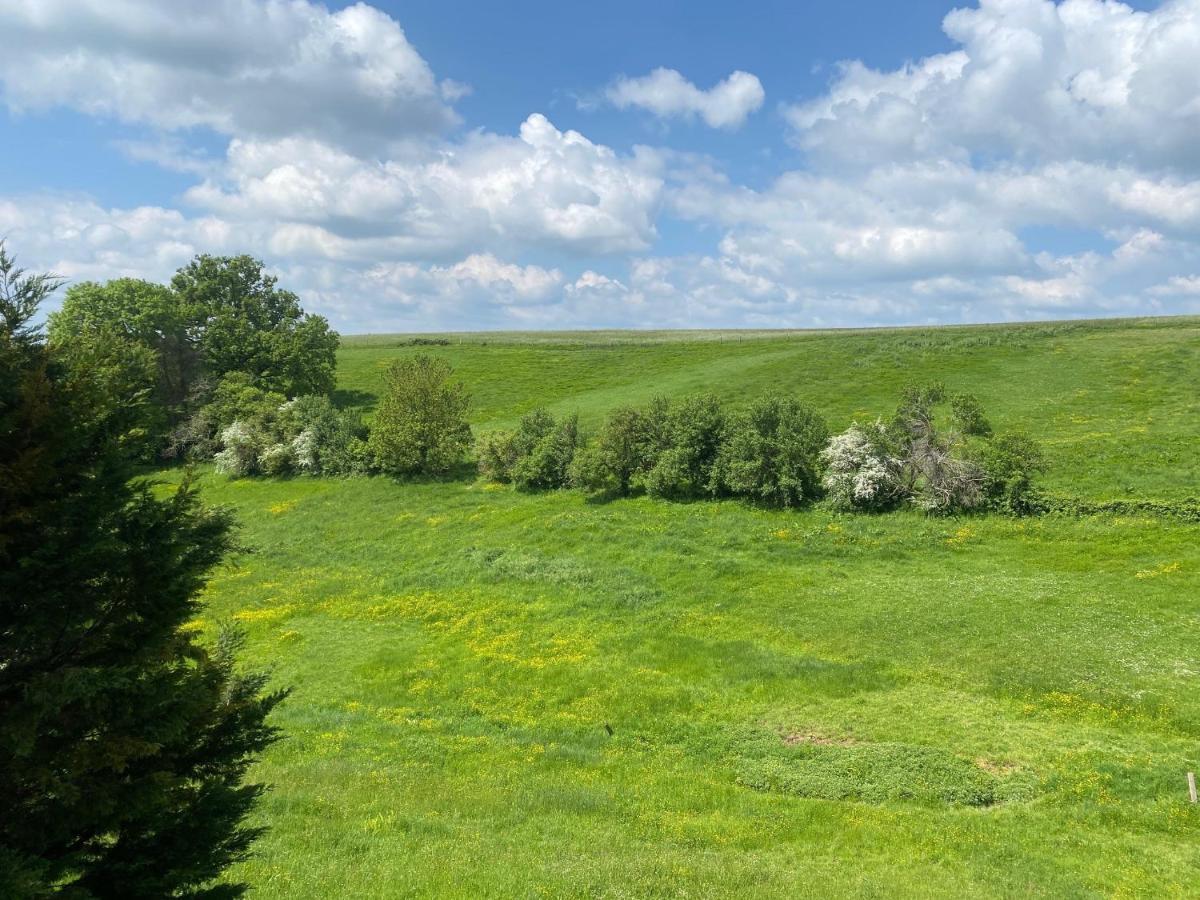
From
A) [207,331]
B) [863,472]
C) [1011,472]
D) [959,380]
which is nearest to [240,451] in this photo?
[207,331]

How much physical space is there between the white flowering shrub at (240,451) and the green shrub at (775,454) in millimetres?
41721

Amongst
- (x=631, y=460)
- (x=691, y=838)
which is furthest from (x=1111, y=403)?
(x=691, y=838)

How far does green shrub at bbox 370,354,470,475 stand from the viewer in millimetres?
52688

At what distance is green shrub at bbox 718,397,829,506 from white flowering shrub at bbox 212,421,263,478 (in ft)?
137

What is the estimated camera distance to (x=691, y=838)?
1472 cm

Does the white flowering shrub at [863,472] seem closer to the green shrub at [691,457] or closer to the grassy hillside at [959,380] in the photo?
the green shrub at [691,457]

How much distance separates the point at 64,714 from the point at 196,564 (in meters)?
1.91

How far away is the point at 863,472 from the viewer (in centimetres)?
3666

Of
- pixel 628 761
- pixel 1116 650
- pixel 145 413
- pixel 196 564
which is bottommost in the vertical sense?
pixel 628 761

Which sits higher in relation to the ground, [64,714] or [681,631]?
[64,714]

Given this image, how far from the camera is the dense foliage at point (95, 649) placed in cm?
712

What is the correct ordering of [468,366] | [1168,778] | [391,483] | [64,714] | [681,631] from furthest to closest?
1. [468,366]
2. [391,483]
3. [681,631]
4. [1168,778]
5. [64,714]

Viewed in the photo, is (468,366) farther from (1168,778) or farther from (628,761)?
(1168,778)

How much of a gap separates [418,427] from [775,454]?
2727 centimetres
